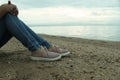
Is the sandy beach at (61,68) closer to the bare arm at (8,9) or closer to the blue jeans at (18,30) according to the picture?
the blue jeans at (18,30)

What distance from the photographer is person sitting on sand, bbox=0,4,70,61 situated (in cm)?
525

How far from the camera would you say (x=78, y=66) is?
558 centimetres

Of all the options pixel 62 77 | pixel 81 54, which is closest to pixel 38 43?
pixel 62 77

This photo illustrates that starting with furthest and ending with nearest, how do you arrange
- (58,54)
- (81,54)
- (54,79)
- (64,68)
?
(81,54) < (58,54) < (64,68) < (54,79)

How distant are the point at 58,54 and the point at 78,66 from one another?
40 centimetres

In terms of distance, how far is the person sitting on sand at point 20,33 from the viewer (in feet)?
17.2

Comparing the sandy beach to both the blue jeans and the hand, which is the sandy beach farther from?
the hand

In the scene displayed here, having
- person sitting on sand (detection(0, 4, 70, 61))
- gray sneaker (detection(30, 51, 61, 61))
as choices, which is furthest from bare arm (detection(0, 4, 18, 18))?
gray sneaker (detection(30, 51, 61, 61))

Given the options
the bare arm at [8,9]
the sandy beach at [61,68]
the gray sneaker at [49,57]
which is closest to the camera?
the sandy beach at [61,68]

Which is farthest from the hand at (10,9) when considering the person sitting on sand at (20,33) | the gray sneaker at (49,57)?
the gray sneaker at (49,57)

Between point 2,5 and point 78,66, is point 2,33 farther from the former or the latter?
point 78,66

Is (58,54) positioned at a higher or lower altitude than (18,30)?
lower

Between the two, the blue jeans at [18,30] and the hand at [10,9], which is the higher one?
the hand at [10,9]

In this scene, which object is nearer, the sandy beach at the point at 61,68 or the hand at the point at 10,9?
the sandy beach at the point at 61,68
